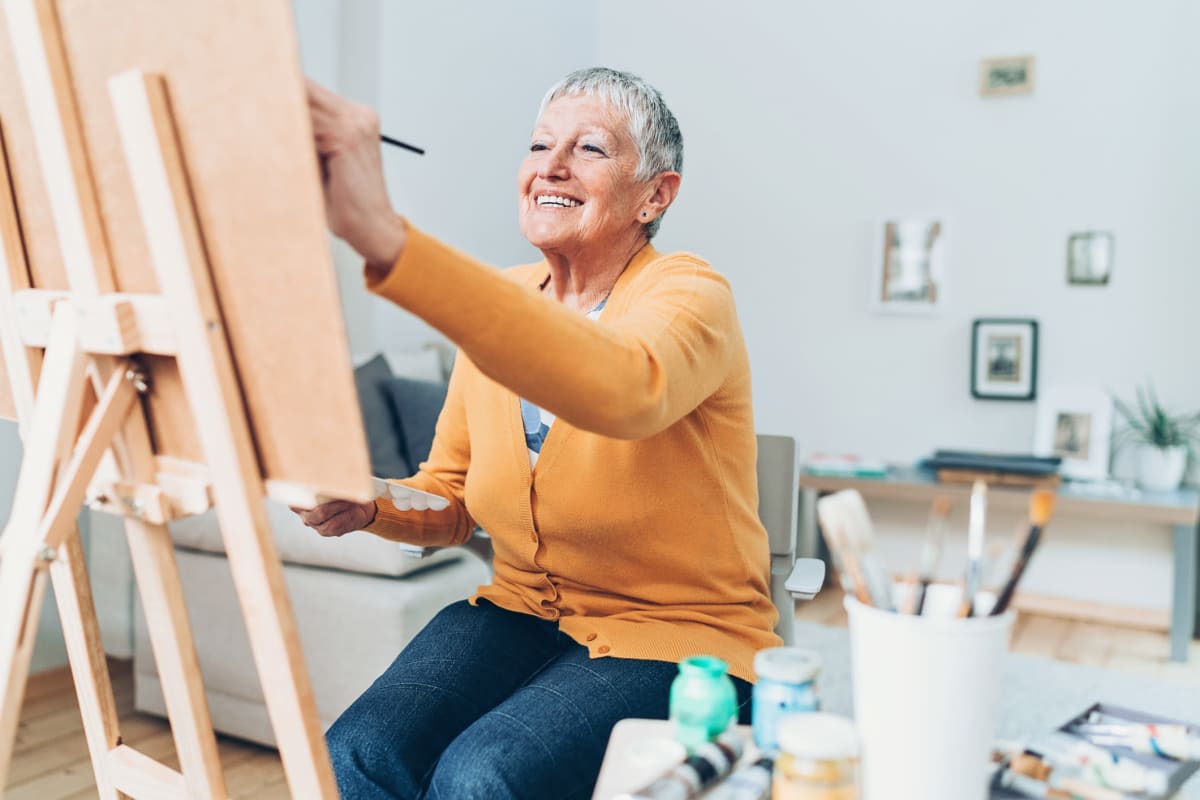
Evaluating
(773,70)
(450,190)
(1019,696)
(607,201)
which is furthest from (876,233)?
(607,201)

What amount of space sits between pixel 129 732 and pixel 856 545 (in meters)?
2.10

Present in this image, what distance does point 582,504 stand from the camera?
116cm

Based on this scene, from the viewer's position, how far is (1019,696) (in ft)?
8.89

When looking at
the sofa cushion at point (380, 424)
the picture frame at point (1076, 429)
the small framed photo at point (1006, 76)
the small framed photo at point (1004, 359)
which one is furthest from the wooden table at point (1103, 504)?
the sofa cushion at point (380, 424)

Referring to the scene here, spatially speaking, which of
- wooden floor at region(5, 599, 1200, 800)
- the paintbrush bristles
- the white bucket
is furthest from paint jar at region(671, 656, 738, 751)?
wooden floor at region(5, 599, 1200, 800)

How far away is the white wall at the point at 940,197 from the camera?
138 inches

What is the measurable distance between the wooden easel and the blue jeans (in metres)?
0.20

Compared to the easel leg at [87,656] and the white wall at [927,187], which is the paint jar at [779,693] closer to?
the easel leg at [87,656]

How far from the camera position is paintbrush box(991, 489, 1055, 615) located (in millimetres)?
653

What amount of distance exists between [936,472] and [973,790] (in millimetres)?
3048

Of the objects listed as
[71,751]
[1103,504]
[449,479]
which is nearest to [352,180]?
[449,479]

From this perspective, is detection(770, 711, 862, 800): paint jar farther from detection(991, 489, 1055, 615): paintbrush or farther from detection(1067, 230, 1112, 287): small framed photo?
detection(1067, 230, 1112, 287): small framed photo

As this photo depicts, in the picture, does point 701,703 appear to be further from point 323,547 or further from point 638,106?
point 323,547

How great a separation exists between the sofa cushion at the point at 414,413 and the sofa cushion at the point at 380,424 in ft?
0.05
